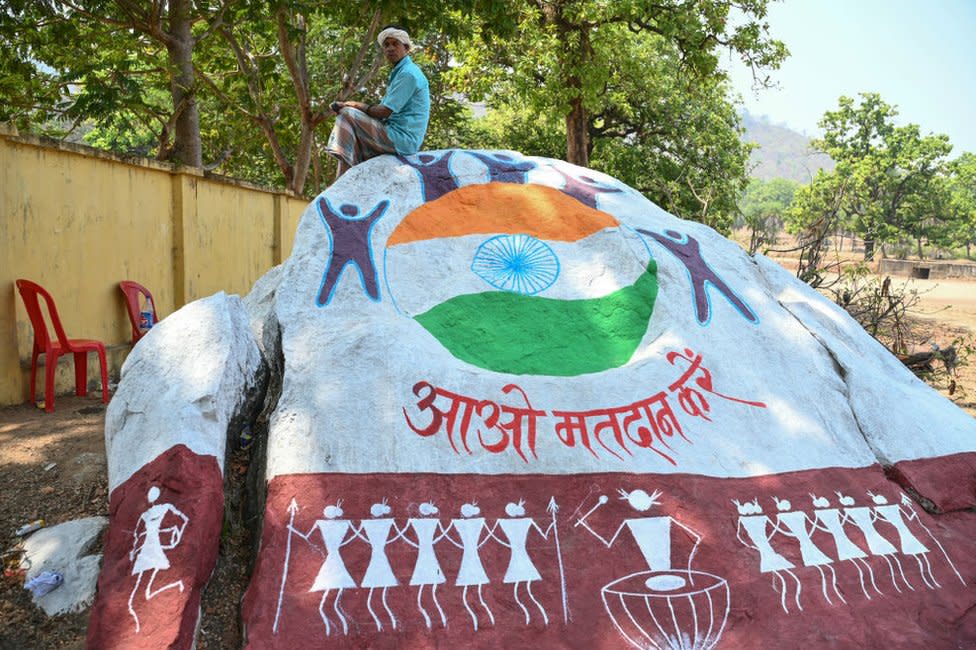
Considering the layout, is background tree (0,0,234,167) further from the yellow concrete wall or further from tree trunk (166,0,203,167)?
the yellow concrete wall

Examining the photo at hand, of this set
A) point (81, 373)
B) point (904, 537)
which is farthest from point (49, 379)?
point (904, 537)

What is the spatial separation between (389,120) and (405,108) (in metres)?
0.13

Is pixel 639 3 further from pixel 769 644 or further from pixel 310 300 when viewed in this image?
pixel 769 644

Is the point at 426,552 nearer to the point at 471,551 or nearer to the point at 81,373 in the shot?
the point at 471,551

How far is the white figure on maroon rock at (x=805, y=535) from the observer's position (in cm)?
293

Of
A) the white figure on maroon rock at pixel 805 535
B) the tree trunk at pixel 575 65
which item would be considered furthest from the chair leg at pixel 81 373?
the tree trunk at pixel 575 65

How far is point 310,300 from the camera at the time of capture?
3.52 meters

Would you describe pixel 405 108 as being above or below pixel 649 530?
above

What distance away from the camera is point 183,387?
294 cm

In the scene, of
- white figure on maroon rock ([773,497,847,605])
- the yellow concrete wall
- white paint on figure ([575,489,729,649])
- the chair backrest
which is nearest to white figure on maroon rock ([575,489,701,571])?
white paint on figure ([575,489,729,649])

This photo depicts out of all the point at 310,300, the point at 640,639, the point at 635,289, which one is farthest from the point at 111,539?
the point at 635,289

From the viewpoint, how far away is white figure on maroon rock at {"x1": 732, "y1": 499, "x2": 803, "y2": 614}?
2.86m

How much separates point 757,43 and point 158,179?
7.69 metres

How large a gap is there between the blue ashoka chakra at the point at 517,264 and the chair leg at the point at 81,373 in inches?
118
